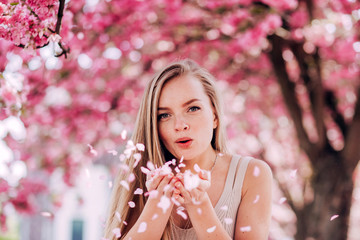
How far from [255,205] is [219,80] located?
17.7 ft

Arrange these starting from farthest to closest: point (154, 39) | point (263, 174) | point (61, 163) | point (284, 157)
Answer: point (284, 157) < point (61, 163) < point (154, 39) < point (263, 174)

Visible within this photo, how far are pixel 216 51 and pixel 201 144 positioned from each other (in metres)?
4.58

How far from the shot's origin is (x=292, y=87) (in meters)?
5.38

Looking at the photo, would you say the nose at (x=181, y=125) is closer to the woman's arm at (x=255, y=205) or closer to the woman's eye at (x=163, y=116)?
the woman's eye at (x=163, y=116)

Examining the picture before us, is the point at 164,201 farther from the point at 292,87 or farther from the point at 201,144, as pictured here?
the point at 292,87

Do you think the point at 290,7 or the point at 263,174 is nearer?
the point at 263,174

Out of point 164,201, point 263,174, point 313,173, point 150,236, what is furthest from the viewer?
Answer: point 313,173

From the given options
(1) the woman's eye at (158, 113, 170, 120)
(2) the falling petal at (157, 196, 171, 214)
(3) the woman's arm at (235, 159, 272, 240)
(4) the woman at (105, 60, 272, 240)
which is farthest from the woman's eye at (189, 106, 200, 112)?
(2) the falling petal at (157, 196, 171, 214)

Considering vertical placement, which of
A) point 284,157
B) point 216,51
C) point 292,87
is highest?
point 216,51

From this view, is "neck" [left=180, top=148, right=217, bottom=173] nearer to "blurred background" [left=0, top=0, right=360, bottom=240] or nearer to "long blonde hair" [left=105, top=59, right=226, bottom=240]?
"long blonde hair" [left=105, top=59, right=226, bottom=240]

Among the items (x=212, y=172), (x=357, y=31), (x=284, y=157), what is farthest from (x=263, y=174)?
(x=284, y=157)

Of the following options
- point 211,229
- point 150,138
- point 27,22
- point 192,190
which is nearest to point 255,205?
point 211,229

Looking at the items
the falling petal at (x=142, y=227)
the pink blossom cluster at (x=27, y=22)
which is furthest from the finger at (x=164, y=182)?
the pink blossom cluster at (x=27, y=22)

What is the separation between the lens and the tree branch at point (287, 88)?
538 cm
